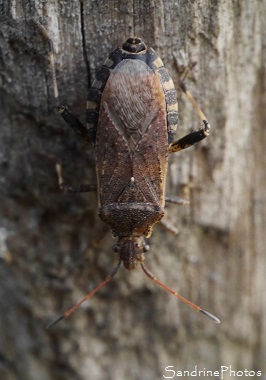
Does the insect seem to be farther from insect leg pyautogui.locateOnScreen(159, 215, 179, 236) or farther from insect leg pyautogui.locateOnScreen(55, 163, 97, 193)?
insect leg pyautogui.locateOnScreen(159, 215, 179, 236)

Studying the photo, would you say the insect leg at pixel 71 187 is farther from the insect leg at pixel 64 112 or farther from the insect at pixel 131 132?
the insect leg at pixel 64 112

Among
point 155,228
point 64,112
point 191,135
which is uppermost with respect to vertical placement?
point 64,112

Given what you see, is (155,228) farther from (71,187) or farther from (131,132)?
(131,132)

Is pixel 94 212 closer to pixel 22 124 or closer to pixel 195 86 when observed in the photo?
pixel 22 124

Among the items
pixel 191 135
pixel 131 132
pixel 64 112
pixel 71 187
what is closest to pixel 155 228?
pixel 71 187

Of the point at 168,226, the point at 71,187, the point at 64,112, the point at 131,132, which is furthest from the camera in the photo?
the point at 168,226

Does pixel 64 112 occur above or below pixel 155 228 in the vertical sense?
above

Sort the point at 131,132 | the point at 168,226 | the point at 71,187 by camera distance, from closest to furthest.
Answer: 1. the point at 131,132
2. the point at 71,187
3. the point at 168,226
